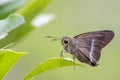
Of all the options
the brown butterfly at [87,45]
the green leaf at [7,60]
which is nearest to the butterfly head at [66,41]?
the brown butterfly at [87,45]

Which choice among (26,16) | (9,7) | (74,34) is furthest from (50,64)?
(74,34)

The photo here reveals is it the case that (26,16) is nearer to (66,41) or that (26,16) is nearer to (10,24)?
(66,41)

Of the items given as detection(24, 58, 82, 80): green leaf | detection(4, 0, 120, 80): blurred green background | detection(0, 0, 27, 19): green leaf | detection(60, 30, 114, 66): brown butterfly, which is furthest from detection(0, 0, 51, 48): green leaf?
detection(4, 0, 120, 80): blurred green background

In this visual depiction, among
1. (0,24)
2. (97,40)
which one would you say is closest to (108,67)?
(97,40)

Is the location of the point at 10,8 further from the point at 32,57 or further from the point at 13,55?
the point at 32,57

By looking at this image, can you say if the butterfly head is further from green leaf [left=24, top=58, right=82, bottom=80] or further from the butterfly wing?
Answer: green leaf [left=24, top=58, right=82, bottom=80]

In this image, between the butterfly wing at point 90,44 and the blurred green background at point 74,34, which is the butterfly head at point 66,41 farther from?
the blurred green background at point 74,34

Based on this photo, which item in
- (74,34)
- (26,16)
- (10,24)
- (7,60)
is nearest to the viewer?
(7,60)
